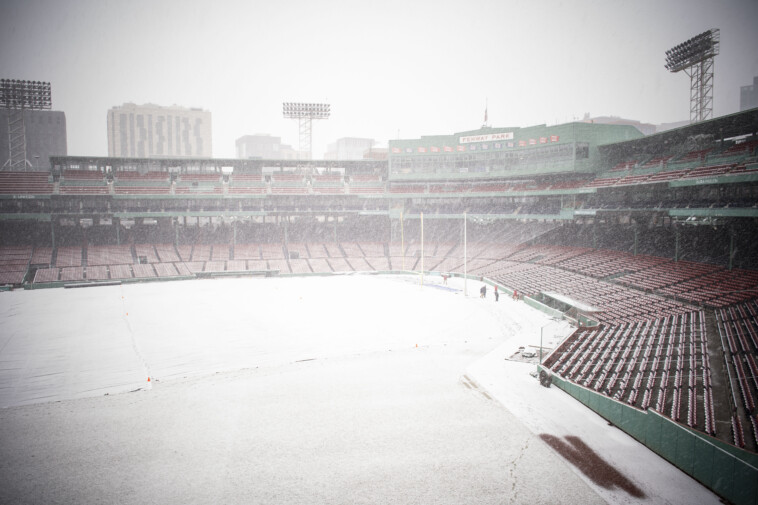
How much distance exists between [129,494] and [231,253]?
146 ft

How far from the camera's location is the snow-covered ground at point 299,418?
9.73 meters

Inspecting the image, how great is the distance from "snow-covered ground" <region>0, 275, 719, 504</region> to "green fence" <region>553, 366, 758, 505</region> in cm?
31

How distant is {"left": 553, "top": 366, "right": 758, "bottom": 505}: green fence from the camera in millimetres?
8648

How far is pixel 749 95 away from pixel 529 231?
109 metres

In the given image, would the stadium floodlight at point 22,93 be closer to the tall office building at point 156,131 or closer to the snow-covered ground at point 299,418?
the snow-covered ground at point 299,418

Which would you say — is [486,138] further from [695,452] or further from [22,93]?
[22,93]

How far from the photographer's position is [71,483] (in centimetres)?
989

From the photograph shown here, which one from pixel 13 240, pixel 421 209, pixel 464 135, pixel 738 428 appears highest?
pixel 464 135

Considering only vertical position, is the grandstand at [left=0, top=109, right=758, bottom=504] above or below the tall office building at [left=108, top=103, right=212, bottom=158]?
below

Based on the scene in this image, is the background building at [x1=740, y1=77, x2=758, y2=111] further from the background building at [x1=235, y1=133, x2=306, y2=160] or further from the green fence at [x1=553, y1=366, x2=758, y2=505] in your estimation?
the background building at [x1=235, y1=133, x2=306, y2=160]

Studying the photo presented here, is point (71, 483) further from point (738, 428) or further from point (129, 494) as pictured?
point (738, 428)

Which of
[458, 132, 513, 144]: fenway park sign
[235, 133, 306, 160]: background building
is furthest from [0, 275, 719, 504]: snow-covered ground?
[235, 133, 306, 160]: background building

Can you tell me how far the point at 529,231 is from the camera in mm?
50656

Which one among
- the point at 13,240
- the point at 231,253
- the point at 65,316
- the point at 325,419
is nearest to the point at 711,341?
the point at 325,419
